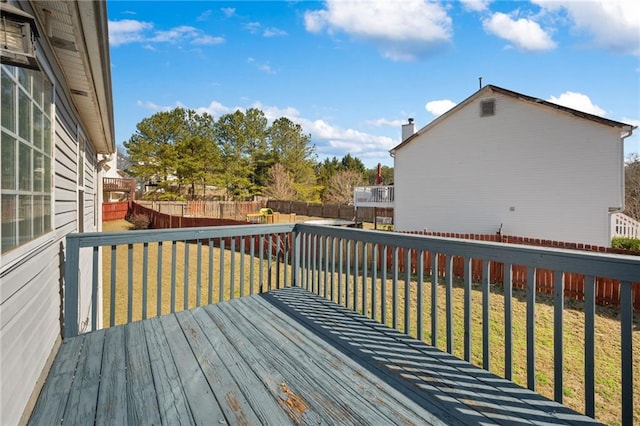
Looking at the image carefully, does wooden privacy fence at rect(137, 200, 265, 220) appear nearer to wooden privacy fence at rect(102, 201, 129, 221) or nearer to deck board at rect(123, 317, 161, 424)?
wooden privacy fence at rect(102, 201, 129, 221)

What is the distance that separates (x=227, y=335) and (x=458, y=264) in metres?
7.14

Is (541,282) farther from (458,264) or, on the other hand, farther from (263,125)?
(263,125)

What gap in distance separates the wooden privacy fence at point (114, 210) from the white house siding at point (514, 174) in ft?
63.2

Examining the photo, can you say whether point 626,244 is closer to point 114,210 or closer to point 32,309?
point 32,309

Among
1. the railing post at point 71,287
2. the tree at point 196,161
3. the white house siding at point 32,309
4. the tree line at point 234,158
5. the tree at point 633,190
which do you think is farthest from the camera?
the tree line at point 234,158

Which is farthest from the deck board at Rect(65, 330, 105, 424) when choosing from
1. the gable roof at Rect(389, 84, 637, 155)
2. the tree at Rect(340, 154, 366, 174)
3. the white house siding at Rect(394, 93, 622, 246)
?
the tree at Rect(340, 154, 366, 174)

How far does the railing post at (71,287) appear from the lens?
103 inches

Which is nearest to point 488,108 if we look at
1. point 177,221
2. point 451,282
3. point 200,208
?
point 451,282

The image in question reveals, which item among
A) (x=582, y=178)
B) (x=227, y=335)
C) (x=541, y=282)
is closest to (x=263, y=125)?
(x=582, y=178)

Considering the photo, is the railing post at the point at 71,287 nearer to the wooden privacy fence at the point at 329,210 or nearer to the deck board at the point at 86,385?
the deck board at the point at 86,385

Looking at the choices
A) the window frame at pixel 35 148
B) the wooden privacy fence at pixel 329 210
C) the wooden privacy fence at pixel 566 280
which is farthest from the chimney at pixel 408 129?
the window frame at pixel 35 148

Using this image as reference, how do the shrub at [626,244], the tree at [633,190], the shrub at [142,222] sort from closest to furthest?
1. the shrub at [626,244]
2. the tree at [633,190]
3. the shrub at [142,222]

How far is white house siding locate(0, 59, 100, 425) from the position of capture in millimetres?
1434

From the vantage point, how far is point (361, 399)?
1.87m
